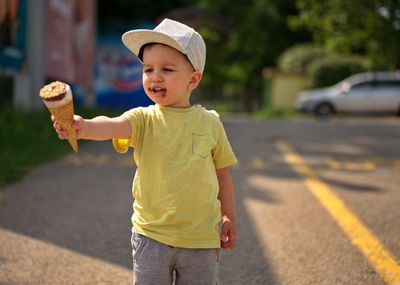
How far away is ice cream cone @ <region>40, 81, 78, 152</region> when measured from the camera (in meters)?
1.71

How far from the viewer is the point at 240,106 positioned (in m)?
44.7

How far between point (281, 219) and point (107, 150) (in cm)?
513

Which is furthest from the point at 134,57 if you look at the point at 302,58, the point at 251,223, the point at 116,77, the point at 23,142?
the point at 251,223

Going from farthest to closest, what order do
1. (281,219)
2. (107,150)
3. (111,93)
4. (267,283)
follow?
(111,93) → (107,150) → (281,219) → (267,283)

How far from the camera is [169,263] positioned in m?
2.12

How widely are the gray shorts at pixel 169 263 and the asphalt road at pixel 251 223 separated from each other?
2.50ft

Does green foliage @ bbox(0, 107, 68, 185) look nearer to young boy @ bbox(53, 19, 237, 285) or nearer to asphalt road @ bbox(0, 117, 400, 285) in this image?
asphalt road @ bbox(0, 117, 400, 285)

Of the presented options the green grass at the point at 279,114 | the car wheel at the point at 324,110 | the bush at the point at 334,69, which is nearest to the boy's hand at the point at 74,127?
the car wheel at the point at 324,110

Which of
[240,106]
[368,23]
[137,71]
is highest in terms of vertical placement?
[368,23]

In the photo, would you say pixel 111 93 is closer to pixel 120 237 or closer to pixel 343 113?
pixel 343 113

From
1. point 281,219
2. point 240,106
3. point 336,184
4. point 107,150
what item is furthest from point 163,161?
point 240,106

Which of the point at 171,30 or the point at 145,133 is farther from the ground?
the point at 171,30

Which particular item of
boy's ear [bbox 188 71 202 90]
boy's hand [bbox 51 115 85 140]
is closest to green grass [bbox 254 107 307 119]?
boy's ear [bbox 188 71 202 90]

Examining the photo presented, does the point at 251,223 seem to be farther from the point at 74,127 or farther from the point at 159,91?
the point at 74,127
